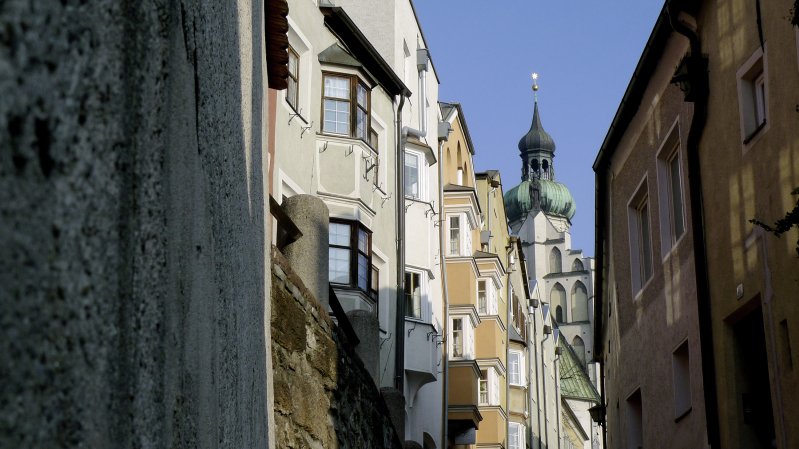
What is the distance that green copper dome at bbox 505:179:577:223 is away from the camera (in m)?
139

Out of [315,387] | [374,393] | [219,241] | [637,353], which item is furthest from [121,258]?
[637,353]

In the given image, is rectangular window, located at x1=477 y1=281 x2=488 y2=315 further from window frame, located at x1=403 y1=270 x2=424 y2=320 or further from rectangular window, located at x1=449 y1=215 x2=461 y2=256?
window frame, located at x1=403 y1=270 x2=424 y2=320

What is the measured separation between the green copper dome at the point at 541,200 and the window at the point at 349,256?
380ft

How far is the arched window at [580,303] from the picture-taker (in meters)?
128

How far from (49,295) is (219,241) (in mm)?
1893

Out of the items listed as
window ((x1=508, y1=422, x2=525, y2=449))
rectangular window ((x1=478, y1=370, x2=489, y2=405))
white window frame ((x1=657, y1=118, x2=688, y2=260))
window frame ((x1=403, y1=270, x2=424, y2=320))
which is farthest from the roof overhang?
window ((x1=508, y1=422, x2=525, y2=449))

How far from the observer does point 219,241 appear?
143 inches

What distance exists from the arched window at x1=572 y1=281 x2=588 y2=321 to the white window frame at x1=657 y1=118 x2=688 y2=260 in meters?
113

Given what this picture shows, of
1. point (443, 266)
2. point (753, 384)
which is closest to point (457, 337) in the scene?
point (443, 266)

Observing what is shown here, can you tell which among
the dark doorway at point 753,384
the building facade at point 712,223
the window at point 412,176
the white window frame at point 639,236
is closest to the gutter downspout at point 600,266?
the building facade at point 712,223

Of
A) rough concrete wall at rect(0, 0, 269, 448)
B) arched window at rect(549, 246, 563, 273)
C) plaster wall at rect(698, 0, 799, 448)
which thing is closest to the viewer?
rough concrete wall at rect(0, 0, 269, 448)

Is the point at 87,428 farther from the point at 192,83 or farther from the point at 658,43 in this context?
the point at 658,43

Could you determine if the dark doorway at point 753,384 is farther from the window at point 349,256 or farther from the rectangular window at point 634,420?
the window at point 349,256

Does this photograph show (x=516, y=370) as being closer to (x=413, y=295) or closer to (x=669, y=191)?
(x=413, y=295)
